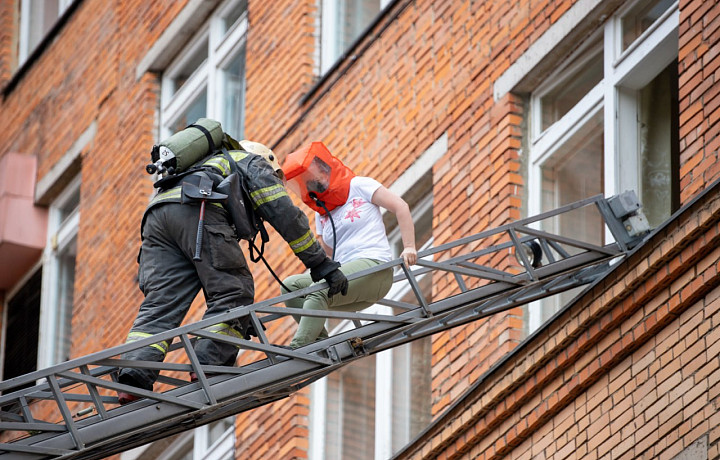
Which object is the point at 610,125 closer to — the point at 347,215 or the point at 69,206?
the point at 347,215

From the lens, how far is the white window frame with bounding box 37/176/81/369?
21.6m

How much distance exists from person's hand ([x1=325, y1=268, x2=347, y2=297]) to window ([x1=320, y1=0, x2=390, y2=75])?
6.39 metres

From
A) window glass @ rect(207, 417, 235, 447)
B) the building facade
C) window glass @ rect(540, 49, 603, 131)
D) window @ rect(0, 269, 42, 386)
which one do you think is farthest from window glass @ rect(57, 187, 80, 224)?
window glass @ rect(540, 49, 603, 131)

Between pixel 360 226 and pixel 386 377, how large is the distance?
152 inches

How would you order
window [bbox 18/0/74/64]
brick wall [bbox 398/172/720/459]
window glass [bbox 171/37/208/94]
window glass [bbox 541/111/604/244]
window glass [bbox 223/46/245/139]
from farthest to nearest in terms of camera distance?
window [bbox 18/0/74/64] → window glass [bbox 171/37/208/94] → window glass [bbox 223/46/245/139] → window glass [bbox 541/111/604/244] → brick wall [bbox 398/172/720/459]

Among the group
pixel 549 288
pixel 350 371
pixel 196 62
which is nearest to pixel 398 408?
pixel 350 371

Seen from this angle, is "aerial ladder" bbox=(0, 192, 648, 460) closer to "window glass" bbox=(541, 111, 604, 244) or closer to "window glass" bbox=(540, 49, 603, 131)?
"window glass" bbox=(541, 111, 604, 244)

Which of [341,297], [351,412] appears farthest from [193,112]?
[341,297]

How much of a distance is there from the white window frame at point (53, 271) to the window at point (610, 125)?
31.0 ft

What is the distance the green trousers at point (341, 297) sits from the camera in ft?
34.8

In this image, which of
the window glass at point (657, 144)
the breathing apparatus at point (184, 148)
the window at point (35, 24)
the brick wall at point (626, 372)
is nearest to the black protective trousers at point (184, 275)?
the breathing apparatus at point (184, 148)

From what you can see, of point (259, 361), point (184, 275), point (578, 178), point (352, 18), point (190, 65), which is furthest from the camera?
point (190, 65)

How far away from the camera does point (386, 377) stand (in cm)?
1462

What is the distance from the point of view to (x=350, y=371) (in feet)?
50.3
